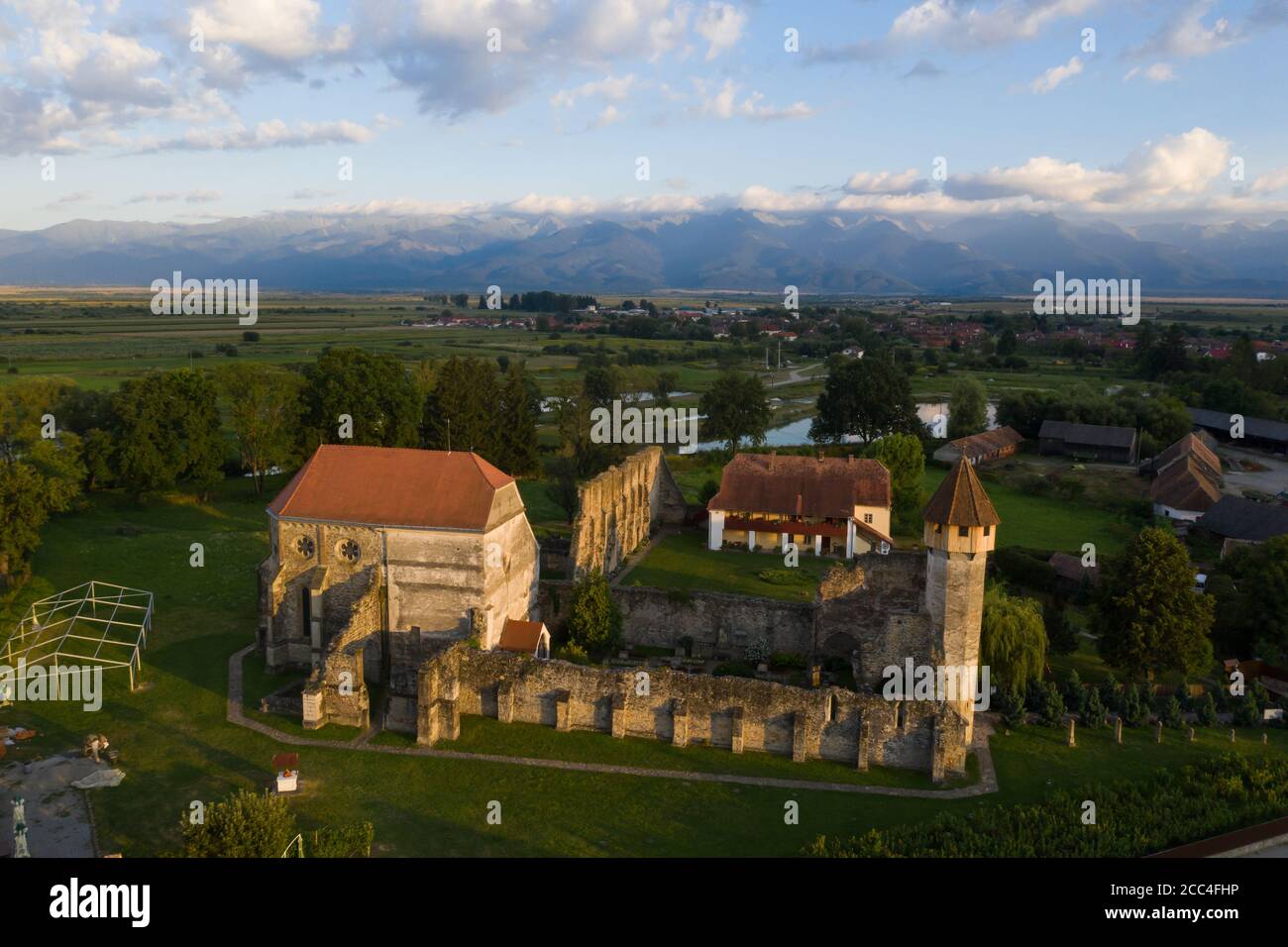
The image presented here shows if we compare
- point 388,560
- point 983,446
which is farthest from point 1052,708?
point 983,446

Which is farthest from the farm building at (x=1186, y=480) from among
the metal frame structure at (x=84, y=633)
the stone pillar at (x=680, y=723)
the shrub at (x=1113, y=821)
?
the metal frame structure at (x=84, y=633)

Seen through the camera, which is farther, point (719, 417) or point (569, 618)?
point (719, 417)

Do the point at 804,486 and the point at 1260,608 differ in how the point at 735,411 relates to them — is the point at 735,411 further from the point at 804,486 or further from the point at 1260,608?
the point at 1260,608

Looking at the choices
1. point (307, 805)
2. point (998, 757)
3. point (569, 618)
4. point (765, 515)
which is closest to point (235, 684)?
point (307, 805)

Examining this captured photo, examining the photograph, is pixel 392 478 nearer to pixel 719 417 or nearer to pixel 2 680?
pixel 2 680

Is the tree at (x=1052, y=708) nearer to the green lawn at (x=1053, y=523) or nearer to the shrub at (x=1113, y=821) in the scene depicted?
the shrub at (x=1113, y=821)

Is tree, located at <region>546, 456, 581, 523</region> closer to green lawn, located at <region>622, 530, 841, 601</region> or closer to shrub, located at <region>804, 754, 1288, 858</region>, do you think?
green lawn, located at <region>622, 530, 841, 601</region>

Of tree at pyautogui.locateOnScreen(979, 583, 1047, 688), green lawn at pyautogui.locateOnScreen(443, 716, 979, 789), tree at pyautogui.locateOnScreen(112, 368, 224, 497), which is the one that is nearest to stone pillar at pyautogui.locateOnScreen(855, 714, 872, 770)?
green lawn at pyautogui.locateOnScreen(443, 716, 979, 789)
